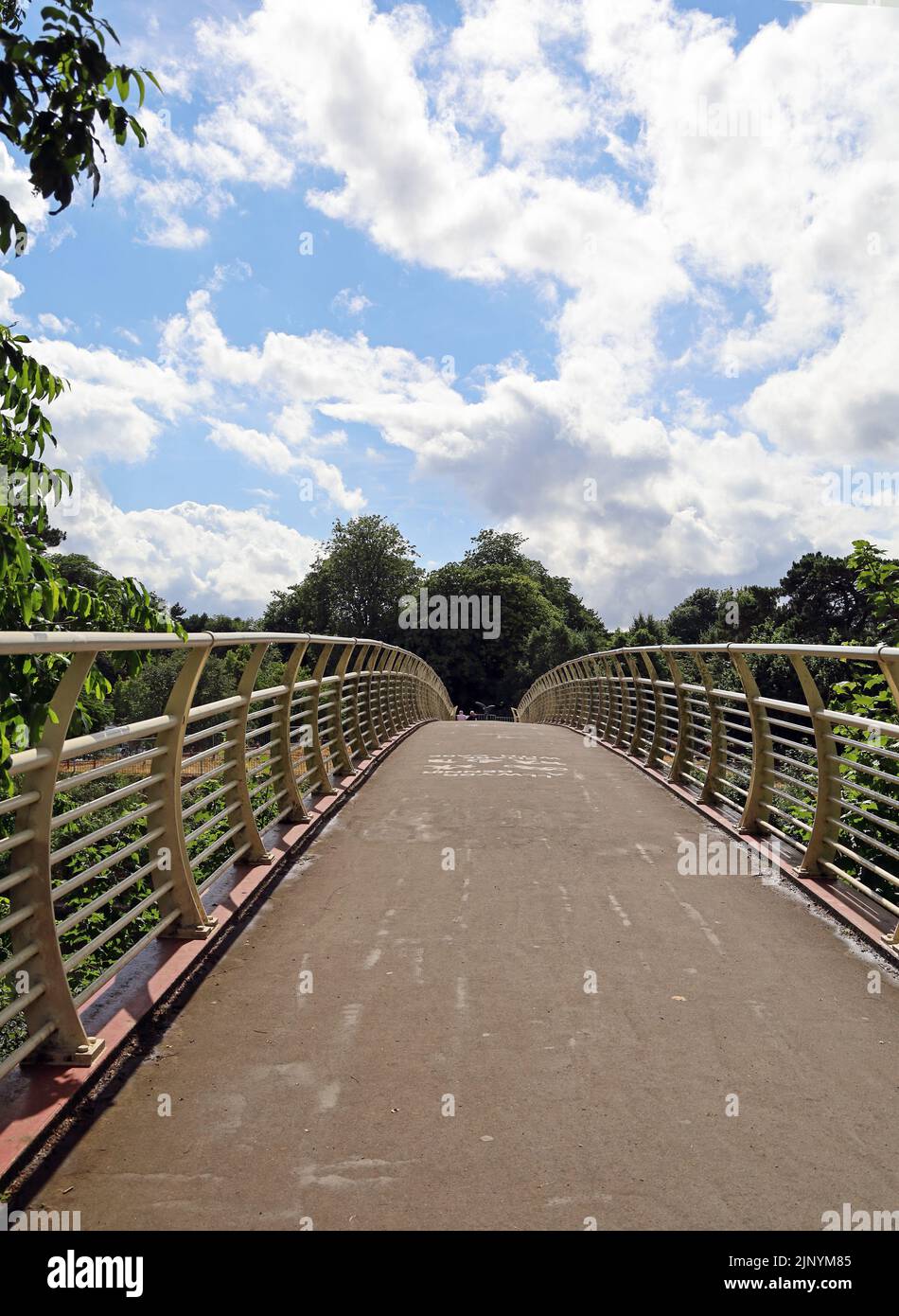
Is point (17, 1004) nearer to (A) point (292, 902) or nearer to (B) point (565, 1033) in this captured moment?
(B) point (565, 1033)

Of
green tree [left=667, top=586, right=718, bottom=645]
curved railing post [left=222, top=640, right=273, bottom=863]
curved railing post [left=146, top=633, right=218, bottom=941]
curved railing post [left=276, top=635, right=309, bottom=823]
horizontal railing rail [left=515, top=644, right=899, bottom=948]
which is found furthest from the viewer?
green tree [left=667, top=586, right=718, bottom=645]

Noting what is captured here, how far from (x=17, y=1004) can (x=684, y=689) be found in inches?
287

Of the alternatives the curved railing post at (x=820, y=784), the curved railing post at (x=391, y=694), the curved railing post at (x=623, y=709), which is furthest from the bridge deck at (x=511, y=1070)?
the curved railing post at (x=391, y=694)

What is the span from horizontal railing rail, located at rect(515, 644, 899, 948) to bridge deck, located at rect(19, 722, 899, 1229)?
53cm

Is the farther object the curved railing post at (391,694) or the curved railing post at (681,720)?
the curved railing post at (391,694)

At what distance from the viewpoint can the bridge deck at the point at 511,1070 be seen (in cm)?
272

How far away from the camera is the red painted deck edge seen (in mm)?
2906

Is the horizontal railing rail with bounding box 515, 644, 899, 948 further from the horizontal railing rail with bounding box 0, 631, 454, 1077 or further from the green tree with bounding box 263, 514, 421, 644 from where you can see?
the green tree with bounding box 263, 514, 421, 644

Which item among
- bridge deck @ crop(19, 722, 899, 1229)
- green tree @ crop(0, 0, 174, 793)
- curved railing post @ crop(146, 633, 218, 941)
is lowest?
bridge deck @ crop(19, 722, 899, 1229)

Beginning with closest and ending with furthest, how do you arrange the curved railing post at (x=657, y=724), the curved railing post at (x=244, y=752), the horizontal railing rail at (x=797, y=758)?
1. the horizontal railing rail at (x=797, y=758)
2. the curved railing post at (x=244, y=752)
3. the curved railing post at (x=657, y=724)

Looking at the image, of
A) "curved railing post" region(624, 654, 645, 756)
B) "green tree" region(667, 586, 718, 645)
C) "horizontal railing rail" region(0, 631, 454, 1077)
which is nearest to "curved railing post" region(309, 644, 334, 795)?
"horizontal railing rail" region(0, 631, 454, 1077)

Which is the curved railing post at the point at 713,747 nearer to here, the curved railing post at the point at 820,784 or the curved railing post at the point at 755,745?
the curved railing post at the point at 755,745

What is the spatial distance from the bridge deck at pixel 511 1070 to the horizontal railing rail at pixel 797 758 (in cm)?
53
